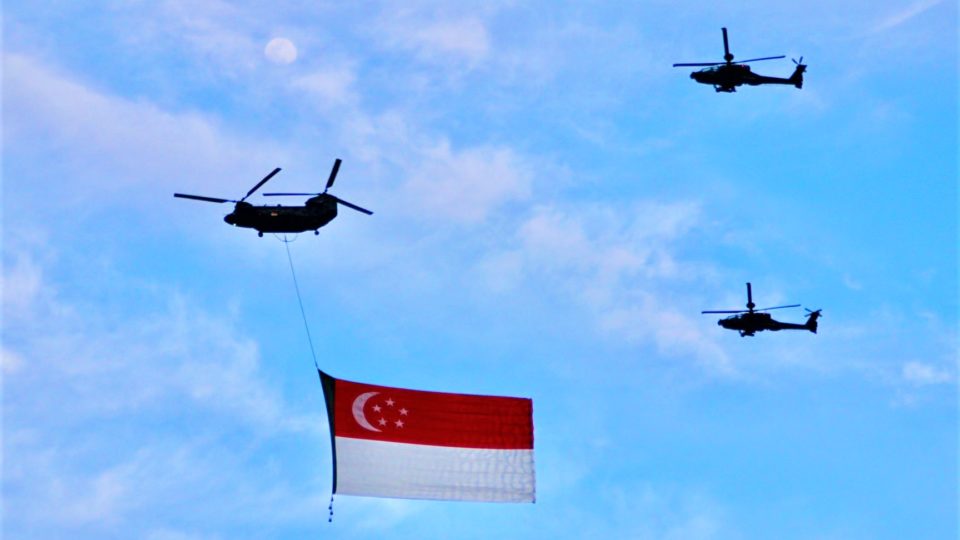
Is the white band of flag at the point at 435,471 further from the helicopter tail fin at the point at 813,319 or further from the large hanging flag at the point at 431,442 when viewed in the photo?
the helicopter tail fin at the point at 813,319

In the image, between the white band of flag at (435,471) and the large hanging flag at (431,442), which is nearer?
the white band of flag at (435,471)

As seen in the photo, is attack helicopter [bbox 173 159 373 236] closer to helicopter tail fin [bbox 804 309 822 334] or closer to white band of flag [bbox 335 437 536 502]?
white band of flag [bbox 335 437 536 502]

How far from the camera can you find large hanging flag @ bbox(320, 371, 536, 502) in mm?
85750

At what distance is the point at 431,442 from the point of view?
290 ft

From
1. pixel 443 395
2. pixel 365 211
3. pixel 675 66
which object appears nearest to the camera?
pixel 365 211

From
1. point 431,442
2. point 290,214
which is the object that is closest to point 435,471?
point 431,442

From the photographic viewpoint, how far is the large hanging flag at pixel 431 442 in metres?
85.8

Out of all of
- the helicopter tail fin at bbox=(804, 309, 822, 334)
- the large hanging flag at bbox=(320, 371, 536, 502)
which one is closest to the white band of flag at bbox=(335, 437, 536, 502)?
the large hanging flag at bbox=(320, 371, 536, 502)

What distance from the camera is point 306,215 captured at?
278 feet

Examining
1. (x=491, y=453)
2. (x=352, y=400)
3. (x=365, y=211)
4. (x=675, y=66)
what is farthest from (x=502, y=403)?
(x=675, y=66)

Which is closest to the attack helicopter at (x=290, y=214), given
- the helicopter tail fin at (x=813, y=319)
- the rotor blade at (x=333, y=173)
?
the rotor blade at (x=333, y=173)

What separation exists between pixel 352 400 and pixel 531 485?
448 inches

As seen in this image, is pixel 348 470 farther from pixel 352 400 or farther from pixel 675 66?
pixel 675 66

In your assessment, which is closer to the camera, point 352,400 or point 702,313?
point 352,400
